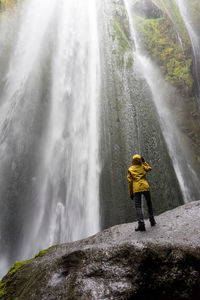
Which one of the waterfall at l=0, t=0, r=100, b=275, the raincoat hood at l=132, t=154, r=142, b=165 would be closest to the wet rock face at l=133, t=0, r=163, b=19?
the waterfall at l=0, t=0, r=100, b=275

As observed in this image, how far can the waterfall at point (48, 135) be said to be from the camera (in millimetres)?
7535

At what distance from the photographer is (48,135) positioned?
9492mm

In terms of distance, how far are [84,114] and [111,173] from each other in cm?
336

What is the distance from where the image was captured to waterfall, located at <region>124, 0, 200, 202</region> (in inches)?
358

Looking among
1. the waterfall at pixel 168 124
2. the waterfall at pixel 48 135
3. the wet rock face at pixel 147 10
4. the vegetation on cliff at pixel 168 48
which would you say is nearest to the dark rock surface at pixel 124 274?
the waterfall at pixel 48 135

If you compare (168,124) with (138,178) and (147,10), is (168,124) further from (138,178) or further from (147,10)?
(147,10)

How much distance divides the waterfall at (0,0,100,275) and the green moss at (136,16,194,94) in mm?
3783

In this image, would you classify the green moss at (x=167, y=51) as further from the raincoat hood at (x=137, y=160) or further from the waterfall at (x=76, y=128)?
the raincoat hood at (x=137, y=160)

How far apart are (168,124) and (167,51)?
19.2ft

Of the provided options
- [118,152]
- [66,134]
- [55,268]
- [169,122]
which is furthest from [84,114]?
[55,268]

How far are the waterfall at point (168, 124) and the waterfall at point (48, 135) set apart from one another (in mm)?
3000

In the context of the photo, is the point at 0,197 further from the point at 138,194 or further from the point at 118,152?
the point at 138,194

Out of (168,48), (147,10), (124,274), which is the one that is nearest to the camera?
(124,274)

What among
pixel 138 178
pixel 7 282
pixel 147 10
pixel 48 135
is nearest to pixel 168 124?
pixel 48 135
